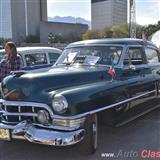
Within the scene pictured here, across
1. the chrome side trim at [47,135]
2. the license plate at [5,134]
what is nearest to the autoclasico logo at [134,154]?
the chrome side trim at [47,135]

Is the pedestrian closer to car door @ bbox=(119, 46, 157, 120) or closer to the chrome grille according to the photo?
the chrome grille

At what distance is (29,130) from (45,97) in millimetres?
511

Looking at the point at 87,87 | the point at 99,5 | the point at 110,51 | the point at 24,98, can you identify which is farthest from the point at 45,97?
the point at 99,5

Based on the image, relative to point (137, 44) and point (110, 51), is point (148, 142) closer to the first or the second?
point (110, 51)

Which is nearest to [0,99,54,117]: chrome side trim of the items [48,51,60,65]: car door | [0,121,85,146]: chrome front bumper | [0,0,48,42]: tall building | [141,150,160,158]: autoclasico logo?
[0,121,85,146]: chrome front bumper

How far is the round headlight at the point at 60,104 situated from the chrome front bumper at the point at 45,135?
0.99ft

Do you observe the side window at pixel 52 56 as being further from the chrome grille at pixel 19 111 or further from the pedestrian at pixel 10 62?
the chrome grille at pixel 19 111

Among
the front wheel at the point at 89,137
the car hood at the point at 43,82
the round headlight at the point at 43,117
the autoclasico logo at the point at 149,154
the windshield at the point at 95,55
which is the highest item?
the windshield at the point at 95,55

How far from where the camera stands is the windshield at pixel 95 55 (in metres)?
6.21

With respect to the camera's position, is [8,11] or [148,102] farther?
[8,11]

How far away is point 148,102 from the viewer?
695 centimetres

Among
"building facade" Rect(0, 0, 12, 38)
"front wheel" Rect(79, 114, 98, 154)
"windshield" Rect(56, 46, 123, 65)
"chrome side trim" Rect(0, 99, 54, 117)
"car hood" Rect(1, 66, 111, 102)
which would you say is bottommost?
"front wheel" Rect(79, 114, 98, 154)

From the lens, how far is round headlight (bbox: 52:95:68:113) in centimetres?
456

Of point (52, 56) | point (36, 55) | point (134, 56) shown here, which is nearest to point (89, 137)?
point (134, 56)
